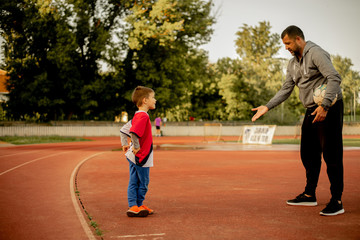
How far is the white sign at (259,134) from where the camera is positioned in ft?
68.7

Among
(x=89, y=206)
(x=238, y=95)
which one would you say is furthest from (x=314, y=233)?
(x=238, y=95)

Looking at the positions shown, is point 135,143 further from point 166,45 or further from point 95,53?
point 95,53

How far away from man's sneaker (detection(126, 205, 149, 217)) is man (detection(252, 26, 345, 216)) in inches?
76.0

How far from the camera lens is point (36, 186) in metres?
7.39

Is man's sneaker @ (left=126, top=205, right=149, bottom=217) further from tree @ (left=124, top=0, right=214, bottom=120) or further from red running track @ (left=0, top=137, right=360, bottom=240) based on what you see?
tree @ (left=124, top=0, right=214, bottom=120)

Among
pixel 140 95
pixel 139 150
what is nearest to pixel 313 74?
pixel 140 95

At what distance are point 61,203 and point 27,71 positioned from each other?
26.6 meters

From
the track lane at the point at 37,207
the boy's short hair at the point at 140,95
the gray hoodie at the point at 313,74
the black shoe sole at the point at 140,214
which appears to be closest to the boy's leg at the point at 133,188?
the black shoe sole at the point at 140,214

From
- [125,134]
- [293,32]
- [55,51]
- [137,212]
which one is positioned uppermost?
[55,51]

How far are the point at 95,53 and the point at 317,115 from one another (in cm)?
2695

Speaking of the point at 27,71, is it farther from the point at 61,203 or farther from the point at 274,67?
the point at 274,67

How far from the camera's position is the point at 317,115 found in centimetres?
465

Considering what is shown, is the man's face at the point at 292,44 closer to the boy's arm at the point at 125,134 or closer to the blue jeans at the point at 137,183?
the boy's arm at the point at 125,134

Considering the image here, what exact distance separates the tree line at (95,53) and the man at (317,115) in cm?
2224
